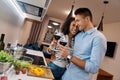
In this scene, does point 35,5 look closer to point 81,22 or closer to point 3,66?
point 81,22

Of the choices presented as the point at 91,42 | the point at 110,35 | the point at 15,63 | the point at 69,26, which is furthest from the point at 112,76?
the point at 15,63

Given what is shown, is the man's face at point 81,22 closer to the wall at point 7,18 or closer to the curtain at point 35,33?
the wall at point 7,18

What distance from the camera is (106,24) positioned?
236 inches

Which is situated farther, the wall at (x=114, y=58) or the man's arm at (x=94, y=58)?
the wall at (x=114, y=58)

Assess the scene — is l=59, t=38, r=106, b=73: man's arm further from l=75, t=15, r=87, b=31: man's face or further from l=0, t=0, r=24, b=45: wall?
l=0, t=0, r=24, b=45: wall

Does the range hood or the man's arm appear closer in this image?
the man's arm

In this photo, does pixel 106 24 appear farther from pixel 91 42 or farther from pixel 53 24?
pixel 91 42

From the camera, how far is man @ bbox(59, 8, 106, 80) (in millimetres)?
1199

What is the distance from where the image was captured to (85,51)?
130 cm

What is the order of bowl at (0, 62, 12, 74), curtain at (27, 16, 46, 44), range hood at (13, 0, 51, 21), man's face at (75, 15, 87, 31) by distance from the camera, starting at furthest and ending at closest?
curtain at (27, 16, 46, 44) → range hood at (13, 0, 51, 21) → man's face at (75, 15, 87, 31) → bowl at (0, 62, 12, 74)

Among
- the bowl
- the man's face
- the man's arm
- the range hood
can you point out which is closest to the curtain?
the range hood

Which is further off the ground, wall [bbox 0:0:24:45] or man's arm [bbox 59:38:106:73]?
wall [bbox 0:0:24:45]

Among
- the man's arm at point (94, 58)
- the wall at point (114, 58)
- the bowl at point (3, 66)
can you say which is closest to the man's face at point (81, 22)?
the man's arm at point (94, 58)

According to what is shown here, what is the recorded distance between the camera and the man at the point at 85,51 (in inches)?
47.2
